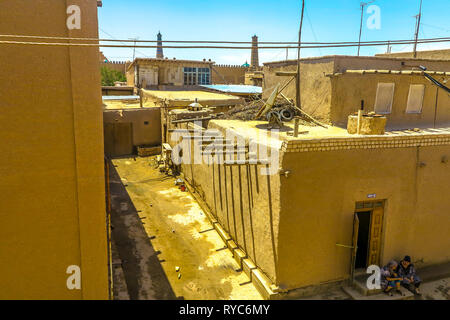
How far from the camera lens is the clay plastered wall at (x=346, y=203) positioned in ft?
25.2

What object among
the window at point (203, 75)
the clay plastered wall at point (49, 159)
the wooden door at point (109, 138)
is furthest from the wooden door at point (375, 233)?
the window at point (203, 75)

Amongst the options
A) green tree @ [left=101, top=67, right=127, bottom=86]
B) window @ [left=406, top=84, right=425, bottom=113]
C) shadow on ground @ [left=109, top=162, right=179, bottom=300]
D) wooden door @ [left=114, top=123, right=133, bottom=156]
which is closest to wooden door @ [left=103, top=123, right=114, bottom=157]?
wooden door @ [left=114, top=123, right=133, bottom=156]

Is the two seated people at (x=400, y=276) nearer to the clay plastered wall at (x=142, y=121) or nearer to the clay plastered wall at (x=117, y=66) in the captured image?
the clay plastered wall at (x=142, y=121)

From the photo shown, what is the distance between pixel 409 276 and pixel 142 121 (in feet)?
56.1

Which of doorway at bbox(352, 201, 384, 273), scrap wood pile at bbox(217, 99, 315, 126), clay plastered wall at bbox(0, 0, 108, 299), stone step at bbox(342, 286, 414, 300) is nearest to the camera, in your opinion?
clay plastered wall at bbox(0, 0, 108, 299)

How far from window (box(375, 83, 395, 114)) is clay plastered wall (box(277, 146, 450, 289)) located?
10.7 ft

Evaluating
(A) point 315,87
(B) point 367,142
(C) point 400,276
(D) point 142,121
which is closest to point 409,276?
(C) point 400,276

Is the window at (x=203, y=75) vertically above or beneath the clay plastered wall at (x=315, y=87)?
above

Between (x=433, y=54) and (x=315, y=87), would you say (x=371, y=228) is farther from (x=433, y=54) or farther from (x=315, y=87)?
(x=433, y=54)

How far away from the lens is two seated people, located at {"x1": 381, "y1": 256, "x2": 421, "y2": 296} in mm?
8180

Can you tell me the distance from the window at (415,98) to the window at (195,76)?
20533mm

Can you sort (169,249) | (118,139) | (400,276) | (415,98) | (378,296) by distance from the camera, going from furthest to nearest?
(118,139) < (415,98) < (169,249) < (400,276) < (378,296)

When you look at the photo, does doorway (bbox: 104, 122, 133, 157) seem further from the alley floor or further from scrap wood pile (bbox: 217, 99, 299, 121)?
scrap wood pile (bbox: 217, 99, 299, 121)

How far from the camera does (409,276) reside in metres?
8.39
